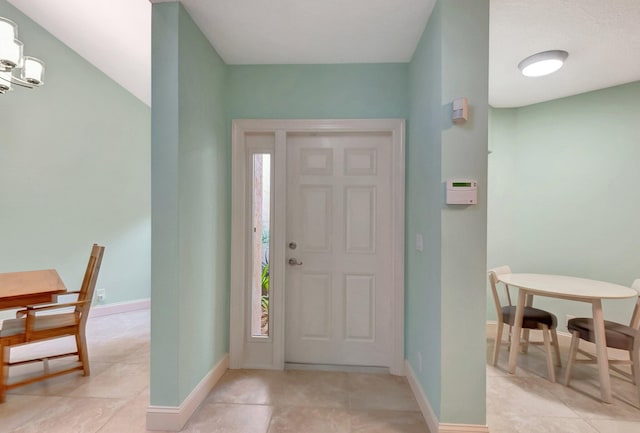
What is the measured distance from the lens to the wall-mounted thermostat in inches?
65.7

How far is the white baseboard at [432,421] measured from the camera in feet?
5.52

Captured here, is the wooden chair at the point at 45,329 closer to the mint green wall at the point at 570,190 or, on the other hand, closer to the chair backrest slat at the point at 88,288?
the chair backrest slat at the point at 88,288

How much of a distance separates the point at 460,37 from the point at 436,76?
0.22m

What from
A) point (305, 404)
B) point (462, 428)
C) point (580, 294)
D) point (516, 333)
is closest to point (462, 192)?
point (462, 428)

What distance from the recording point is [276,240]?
8.41 ft

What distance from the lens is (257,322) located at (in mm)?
2674

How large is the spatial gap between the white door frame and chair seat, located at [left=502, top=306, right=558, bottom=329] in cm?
102

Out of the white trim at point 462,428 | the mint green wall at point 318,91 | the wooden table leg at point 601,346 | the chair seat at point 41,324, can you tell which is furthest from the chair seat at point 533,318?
the chair seat at point 41,324

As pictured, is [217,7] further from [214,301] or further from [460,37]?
[214,301]

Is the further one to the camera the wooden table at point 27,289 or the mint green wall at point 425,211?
the wooden table at point 27,289

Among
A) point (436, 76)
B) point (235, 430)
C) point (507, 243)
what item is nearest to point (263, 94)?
point (436, 76)

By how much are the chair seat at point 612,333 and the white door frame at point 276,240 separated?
4.52 ft

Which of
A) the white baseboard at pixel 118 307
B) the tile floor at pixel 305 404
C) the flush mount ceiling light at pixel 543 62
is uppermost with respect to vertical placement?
the flush mount ceiling light at pixel 543 62

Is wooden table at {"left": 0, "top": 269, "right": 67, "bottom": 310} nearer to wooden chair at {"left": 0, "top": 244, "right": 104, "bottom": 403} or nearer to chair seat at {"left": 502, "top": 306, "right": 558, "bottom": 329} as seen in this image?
wooden chair at {"left": 0, "top": 244, "right": 104, "bottom": 403}
